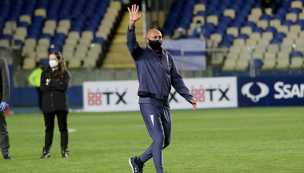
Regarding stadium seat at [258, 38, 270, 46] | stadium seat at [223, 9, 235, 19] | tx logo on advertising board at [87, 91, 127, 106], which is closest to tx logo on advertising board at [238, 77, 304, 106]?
stadium seat at [258, 38, 270, 46]

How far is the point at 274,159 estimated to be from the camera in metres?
8.66

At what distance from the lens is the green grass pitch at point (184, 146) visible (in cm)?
820

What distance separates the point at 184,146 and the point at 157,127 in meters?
4.19

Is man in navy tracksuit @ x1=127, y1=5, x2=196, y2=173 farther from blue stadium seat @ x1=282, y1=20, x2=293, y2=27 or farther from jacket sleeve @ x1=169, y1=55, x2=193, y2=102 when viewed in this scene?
blue stadium seat @ x1=282, y1=20, x2=293, y2=27

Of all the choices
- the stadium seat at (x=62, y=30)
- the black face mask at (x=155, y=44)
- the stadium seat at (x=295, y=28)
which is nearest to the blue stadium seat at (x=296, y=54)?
the stadium seat at (x=295, y=28)

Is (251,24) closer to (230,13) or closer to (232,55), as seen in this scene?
(230,13)

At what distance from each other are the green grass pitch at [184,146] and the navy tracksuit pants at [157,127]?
1105 mm

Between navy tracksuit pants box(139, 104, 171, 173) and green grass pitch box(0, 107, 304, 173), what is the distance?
43.5 inches

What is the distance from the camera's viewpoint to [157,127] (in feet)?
22.1

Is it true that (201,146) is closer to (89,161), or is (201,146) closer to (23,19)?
(89,161)

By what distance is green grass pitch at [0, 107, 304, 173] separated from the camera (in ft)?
26.9

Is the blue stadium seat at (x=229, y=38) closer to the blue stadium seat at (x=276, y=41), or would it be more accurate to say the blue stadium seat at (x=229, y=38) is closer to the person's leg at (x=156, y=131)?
the blue stadium seat at (x=276, y=41)

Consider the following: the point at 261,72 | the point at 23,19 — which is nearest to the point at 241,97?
the point at 261,72

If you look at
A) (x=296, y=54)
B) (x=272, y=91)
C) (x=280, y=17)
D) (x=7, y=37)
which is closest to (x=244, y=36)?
(x=280, y=17)
